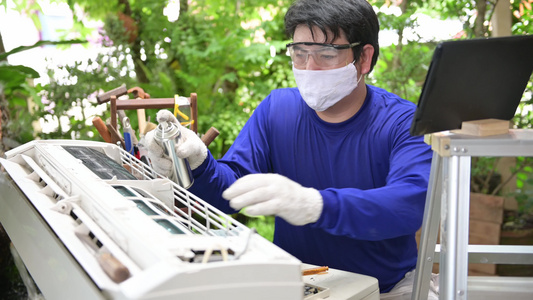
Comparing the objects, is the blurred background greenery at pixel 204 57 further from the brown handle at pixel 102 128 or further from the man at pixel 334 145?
the man at pixel 334 145

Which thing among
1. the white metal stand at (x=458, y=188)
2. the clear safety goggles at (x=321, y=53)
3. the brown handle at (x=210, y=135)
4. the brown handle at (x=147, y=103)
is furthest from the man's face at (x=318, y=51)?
the white metal stand at (x=458, y=188)

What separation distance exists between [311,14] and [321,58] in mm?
144

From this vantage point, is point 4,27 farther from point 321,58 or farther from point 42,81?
point 321,58

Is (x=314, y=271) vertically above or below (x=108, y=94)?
below

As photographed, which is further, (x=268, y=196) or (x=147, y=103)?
(x=147, y=103)

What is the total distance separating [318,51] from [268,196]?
28.9 inches

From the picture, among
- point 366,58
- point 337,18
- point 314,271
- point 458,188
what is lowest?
point 314,271

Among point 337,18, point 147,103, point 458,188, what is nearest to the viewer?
point 458,188

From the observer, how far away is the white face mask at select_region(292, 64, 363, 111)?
5.97ft

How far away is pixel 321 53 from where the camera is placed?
1814 mm

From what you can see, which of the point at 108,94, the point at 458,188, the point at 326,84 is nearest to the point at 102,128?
the point at 108,94

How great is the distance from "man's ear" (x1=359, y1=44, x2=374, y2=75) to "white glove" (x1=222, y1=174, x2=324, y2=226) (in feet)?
2.59

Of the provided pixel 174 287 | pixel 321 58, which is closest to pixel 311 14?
pixel 321 58

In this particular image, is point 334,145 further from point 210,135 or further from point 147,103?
point 147,103
